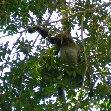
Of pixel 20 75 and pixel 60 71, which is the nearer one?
pixel 20 75

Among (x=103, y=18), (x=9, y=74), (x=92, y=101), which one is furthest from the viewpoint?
(x=103, y=18)

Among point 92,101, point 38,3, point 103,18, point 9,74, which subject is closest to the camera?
point 92,101

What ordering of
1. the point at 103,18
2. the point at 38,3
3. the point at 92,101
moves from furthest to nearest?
the point at 38,3
the point at 103,18
the point at 92,101

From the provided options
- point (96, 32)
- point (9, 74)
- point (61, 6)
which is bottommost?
point (9, 74)

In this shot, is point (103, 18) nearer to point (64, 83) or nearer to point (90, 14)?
point (90, 14)

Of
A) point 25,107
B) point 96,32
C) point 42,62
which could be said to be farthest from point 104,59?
point 25,107

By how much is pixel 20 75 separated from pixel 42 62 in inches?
15.1

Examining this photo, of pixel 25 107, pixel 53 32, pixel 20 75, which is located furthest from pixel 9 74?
pixel 53 32

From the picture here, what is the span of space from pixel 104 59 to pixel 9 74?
4.66 ft

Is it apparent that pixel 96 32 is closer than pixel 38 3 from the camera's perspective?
Yes

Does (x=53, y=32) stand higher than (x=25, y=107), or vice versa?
(x=53, y=32)

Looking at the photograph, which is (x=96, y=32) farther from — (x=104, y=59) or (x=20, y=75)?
(x=20, y=75)

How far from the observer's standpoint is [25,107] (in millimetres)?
5402

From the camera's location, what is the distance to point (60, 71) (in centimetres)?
591
